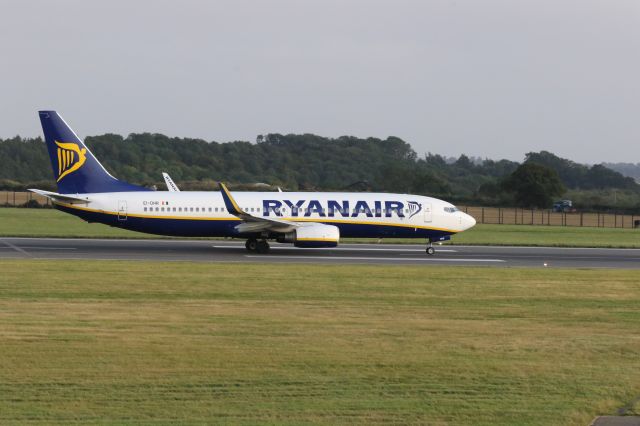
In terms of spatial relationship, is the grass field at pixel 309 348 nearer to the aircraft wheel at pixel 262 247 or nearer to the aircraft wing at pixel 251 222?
the aircraft wing at pixel 251 222

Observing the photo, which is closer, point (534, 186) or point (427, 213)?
point (427, 213)

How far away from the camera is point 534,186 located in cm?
9588

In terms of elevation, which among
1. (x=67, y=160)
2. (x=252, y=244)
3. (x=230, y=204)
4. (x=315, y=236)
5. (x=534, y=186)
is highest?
(x=534, y=186)

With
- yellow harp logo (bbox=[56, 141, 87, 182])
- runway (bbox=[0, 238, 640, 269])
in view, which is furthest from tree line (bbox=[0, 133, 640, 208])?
yellow harp logo (bbox=[56, 141, 87, 182])

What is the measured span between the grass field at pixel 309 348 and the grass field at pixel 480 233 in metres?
20.6

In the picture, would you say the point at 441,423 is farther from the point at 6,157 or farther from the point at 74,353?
the point at 6,157

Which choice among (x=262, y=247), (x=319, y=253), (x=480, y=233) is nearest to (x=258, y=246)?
(x=262, y=247)

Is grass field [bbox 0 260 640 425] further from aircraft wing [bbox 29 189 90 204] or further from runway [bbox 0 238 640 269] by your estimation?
aircraft wing [bbox 29 189 90 204]

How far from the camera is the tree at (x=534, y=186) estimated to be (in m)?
96.0

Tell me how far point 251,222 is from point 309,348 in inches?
851

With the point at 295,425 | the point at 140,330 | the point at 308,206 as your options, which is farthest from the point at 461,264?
the point at 295,425

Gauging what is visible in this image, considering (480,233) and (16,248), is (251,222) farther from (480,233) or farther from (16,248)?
(480,233)

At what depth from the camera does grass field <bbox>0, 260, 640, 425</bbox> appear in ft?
51.6

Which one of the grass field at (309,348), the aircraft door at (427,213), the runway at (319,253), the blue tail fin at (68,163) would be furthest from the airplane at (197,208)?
the grass field at (309,348)
